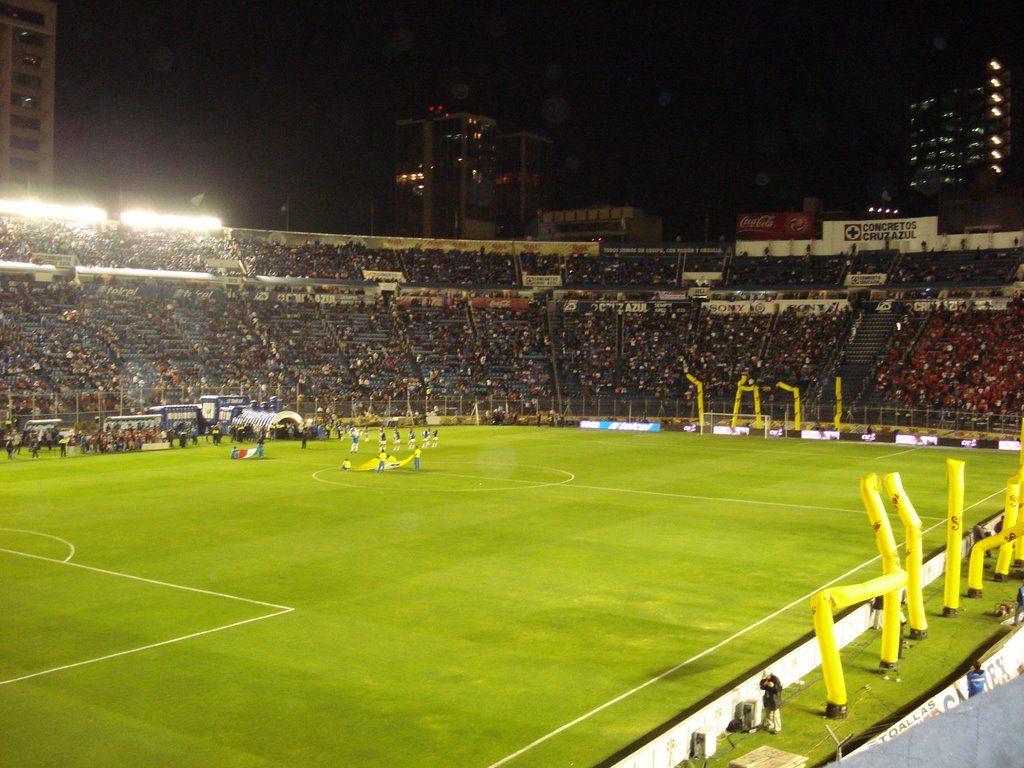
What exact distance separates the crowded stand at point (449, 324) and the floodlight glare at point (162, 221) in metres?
0.77

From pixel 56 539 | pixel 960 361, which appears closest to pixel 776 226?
pixel 960 361

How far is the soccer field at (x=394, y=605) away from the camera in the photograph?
12.7 m

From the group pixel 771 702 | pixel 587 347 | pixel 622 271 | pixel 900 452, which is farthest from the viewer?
pixel 622 271

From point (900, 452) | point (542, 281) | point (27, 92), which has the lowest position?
point (900, 452)

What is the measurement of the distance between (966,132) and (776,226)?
9258 cm

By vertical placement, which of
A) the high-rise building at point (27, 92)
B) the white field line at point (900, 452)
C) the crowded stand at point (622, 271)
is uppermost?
the high-rise building at point (27, 92)

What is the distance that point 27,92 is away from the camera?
4218 inches

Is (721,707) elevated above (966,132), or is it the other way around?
(966,132)

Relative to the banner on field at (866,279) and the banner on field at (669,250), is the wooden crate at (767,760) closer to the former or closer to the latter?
the banner on field at (866,279)

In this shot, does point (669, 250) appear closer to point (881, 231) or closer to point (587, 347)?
point (587, 347)

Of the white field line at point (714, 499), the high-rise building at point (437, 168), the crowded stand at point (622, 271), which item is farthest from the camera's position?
the high-rise building at point (437, 168)

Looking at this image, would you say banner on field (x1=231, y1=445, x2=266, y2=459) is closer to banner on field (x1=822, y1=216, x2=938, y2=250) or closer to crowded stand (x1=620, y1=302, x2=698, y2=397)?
crowded stand (x1=620, y1=302, x2=698, y2=397)

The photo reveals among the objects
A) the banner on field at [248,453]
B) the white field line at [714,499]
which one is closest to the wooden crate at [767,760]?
the white field line at [714,499]

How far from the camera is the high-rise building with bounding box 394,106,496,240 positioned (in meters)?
170
